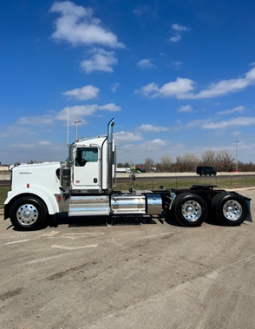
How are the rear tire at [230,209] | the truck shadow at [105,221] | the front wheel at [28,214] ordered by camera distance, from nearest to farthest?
the front wheel at [28,214], the rear tire at [230,209], the truck shadow at [105,221]

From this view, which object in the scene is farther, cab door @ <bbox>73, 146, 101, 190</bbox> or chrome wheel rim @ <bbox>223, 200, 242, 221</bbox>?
chrome wheel rim @ <bbox>223, 200, 242, 221</bbox>

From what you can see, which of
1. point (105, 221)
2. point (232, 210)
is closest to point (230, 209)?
point (232, 210)

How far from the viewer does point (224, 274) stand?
17.3 ft

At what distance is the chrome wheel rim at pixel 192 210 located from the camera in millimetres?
9627

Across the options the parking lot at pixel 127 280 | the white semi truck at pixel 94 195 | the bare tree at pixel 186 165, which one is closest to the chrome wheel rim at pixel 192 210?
the white semi truck at pixel 94 195

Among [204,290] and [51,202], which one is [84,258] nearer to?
[204,290]

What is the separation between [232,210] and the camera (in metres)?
9.86

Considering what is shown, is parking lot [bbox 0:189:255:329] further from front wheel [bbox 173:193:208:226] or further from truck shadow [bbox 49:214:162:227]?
truck shadow [bbox 49:214:162:227]

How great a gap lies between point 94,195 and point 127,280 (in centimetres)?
491

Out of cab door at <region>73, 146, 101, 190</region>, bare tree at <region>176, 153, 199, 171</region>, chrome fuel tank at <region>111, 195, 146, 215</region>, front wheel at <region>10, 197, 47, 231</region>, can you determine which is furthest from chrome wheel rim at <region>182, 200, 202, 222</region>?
A: bare tree at <region>176, 153, 199, 171</region>

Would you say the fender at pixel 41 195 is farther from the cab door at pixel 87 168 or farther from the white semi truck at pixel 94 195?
the cab door at pixel 87 168

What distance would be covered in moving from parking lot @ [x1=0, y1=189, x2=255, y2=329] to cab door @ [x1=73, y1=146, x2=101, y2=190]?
1.69 m

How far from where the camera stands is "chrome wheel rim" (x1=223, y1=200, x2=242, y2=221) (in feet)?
32.1

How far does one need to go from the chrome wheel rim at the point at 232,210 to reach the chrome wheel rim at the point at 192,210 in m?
0.87
